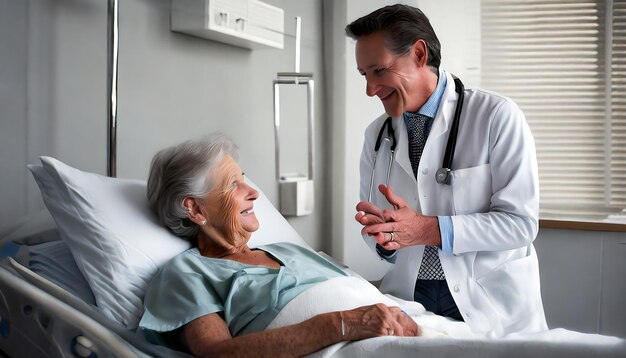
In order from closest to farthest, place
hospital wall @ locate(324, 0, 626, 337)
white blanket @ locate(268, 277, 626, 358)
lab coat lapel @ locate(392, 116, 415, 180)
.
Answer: white blanket @ locate(268, 277, 626, 358) < lab coat lapel @ locate(392, 116, 415, 180) < hospital wall @ locate(324, 0, 626, 337)

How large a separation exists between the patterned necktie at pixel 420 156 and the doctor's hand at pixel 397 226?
0.12 metres

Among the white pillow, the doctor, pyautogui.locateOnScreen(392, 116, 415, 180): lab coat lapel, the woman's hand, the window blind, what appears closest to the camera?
the woman's hand

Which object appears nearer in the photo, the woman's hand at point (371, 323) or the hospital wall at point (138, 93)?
the woman's hand at point (371, 323)

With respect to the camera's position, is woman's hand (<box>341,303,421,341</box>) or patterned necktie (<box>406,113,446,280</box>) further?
patterned necktie (<box>406,113,446,280</box>)

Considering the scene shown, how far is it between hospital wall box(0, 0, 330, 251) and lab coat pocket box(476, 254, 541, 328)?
2.18ft

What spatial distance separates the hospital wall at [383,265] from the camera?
6.29 feet

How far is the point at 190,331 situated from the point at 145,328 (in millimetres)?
100

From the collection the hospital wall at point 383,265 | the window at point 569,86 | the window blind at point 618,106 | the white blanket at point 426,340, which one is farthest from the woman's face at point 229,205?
the window blind at point 618,106

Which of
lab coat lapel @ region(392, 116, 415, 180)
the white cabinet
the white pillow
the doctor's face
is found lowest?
the white pillow

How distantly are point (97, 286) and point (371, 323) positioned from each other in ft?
1.83

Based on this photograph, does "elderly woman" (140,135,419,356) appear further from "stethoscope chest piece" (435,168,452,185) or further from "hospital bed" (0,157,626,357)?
"stethoscope chest piece" (435,168,452,185)

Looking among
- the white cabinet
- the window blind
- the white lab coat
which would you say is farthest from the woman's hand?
the window blind

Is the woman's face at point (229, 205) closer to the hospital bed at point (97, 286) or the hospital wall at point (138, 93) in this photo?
the hospital bed at point (97, 286)

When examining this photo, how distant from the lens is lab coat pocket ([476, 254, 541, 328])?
142 centimetres
